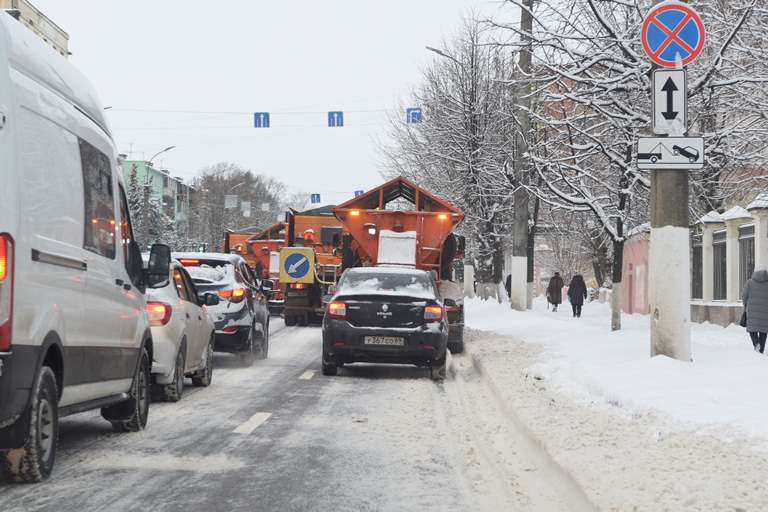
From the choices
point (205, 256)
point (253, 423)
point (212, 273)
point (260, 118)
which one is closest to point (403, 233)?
point (205, 256)

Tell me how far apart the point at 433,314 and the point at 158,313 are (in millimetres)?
4744

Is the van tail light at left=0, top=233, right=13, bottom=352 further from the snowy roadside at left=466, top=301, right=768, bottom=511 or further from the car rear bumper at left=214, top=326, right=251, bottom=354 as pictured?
the car rear bumper at left=214, top=326, right=251, bottom=354

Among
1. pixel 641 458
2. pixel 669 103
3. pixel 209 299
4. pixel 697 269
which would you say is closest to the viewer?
pixel 641 458

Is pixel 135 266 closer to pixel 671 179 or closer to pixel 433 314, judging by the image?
pixel 433 314

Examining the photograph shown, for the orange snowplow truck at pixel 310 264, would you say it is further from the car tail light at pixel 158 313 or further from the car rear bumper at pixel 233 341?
the car tail light at pixel 158 313

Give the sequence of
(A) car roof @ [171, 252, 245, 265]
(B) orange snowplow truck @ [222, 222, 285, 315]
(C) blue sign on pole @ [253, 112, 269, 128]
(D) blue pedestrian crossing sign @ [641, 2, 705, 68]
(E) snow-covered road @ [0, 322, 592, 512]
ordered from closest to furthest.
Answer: (E) snow-covered road @ [0, 322, 592, 512] < (D) blue pedestrian crossing sign @ [641, 2, 705, 68] < (A) car roof @ [171, 252, 245, 265] < (B) orange snowplow truck @ [222, 222, 285, 315] < (C) blue sign on pole @ [253, 112, 269, 128]

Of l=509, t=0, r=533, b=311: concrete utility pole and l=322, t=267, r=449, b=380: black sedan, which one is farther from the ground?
l=509, t=0, r=533, b=311: concrete utility pole

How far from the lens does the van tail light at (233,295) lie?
52.4ft

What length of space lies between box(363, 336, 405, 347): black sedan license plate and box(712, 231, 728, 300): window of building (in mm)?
14307

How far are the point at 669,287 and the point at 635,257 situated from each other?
26.8 m

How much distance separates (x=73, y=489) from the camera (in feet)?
21.1

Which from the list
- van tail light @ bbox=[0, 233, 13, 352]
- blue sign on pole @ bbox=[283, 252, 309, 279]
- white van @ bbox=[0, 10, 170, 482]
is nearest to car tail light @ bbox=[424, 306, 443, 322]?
white van @ bbox=[0, 10, 170, 482]

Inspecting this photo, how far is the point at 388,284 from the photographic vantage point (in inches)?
610

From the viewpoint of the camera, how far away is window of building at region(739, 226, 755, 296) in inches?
971
